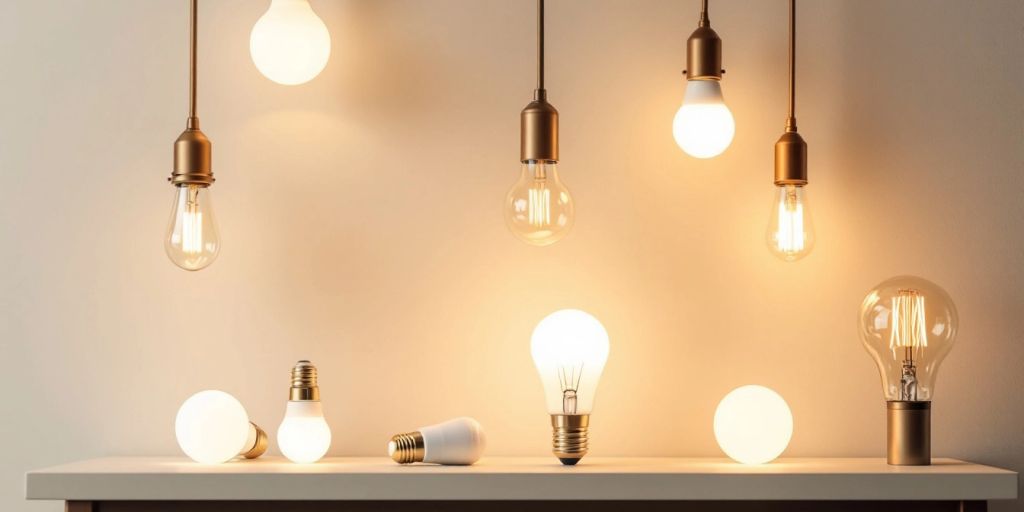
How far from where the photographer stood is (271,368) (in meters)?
1.50

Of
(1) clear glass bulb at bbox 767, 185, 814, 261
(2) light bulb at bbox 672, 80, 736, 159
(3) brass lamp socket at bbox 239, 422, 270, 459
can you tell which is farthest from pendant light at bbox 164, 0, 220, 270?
(1) clear glass bulb at bbox 767, 185, 814, 261

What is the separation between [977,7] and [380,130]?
0.82 metres

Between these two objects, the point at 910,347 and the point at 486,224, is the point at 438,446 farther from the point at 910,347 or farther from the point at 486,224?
the point at 910,347

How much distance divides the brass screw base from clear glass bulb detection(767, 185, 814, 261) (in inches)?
19.9

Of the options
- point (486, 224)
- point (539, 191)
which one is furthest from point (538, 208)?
point (486, 224)

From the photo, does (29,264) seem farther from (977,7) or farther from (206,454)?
(977,7)

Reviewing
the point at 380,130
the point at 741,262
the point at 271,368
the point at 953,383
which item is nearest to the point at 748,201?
the point at 741,262

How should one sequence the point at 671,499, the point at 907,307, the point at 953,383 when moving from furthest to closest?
1. the point at 953,383
2. the point at 907,307
3. the point at 671,499

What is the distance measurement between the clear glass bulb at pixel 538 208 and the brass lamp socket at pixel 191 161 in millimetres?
378

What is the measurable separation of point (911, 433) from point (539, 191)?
1.76ft

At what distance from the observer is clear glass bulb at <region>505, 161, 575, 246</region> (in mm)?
1362

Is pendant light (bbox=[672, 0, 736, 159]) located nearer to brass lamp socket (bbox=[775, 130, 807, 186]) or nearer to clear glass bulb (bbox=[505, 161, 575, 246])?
brass lamp socket (bbox=[775, 130, 807, 186])

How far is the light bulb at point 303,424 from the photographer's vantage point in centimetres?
136

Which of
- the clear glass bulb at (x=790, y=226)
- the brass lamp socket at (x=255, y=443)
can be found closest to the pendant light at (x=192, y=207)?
the brass lamp socket at (x=255, y=443)
